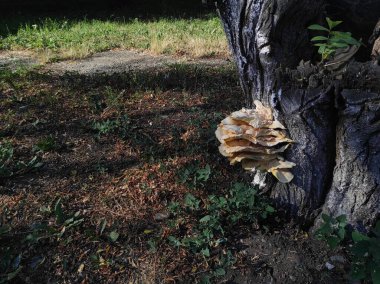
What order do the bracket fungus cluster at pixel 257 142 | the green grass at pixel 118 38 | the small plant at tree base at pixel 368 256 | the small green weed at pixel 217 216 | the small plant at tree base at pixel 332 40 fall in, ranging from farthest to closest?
1. the green grass at pixel 118 38
2. the small green weed at pixel 217 216
3. the bracket fungus cluster at pixel 257 142
4. the small plant at tree base at pixel 332 40
5. the small plant at tree base at pixel 368 256

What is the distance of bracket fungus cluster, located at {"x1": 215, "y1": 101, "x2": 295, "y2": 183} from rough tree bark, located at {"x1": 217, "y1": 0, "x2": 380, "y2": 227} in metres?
0.09

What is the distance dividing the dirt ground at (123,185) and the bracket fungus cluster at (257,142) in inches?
18.5

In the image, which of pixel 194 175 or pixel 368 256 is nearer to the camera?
pixel 368 256

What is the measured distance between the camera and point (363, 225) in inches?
101

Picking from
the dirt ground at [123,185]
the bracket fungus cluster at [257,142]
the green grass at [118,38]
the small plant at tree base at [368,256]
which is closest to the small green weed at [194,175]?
the dirt ground at [123,185]

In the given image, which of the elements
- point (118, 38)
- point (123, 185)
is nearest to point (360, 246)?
point (123, 185)

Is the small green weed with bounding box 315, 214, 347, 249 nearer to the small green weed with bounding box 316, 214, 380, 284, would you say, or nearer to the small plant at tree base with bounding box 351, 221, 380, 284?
the small green weed with bounding box 316, 214, 380, 284

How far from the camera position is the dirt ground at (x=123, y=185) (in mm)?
2516

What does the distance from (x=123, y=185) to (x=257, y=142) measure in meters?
1.15

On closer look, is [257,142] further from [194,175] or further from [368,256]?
[368,256]

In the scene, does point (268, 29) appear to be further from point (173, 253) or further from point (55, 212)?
point (55, 212)

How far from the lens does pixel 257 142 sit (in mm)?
2447

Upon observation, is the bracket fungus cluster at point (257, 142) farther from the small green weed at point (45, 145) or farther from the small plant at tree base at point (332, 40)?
the small green weed at point (45, 145)

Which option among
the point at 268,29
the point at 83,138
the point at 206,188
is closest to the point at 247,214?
the point at 206,188
